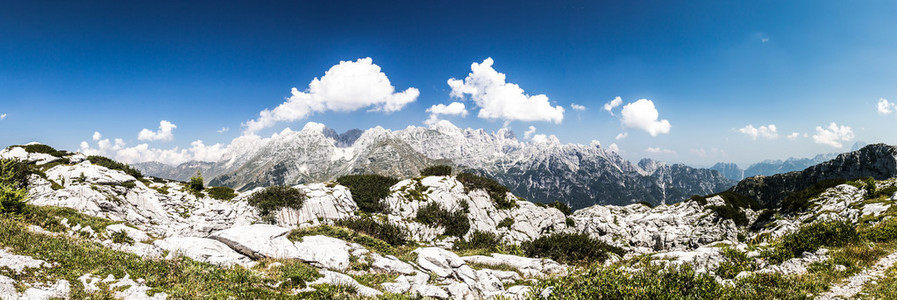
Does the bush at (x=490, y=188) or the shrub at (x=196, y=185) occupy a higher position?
the shrub at (x=196, y=185)

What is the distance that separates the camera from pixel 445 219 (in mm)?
34625

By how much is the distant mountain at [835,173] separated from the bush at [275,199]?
109476 millimetres

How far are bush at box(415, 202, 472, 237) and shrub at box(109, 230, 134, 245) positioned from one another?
2300cm

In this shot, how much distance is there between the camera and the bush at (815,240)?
1206cm

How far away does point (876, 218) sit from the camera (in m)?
15.8

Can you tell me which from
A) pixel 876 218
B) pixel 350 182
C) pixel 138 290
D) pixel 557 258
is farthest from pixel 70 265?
pixel 876 218

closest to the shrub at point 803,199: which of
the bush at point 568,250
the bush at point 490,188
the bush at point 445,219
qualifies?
the bush at point 568,250

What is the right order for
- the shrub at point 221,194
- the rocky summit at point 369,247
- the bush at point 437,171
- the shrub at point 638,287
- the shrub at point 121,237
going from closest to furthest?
the shrub at point 638,287 < the rocky summit at point 369,247 < the shrub at point 121,237 < the shrub at point 221,194 < the bush at point 437,171

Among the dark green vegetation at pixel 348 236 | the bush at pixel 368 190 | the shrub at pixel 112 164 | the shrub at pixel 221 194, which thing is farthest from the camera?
the bush at pixel 368 190

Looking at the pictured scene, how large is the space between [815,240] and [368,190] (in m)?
35.2

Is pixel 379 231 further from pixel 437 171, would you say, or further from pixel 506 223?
→ pixel 437 171

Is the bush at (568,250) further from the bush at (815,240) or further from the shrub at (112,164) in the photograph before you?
the shrub at (112,164)

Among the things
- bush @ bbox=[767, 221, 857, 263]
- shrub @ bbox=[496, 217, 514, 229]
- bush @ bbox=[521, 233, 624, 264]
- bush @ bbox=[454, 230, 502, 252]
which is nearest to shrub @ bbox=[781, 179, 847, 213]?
bush @ bbox=[521, 233, 624, 264]

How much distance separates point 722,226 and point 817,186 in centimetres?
1166
